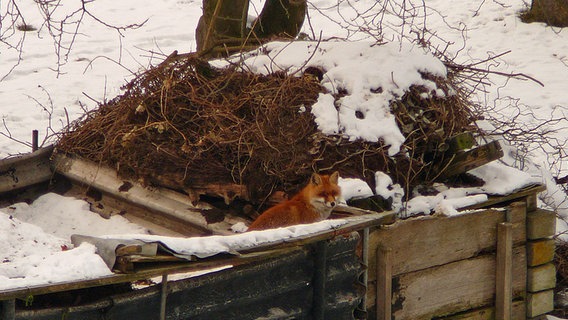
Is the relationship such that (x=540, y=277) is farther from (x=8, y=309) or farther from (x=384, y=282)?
(x=8, y=309)

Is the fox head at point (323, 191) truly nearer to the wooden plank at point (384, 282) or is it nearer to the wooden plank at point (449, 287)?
the wooden plank at point (384, 282)

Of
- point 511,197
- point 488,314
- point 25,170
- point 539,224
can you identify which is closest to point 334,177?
point 511,197

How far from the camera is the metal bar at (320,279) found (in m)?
4.39

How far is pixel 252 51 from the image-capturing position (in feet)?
22.2

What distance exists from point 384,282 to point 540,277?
1615mm

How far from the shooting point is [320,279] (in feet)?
14.5

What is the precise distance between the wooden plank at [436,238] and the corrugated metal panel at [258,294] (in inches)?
25.4

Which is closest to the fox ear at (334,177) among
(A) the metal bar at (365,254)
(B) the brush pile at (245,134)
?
(B) the brush pile at (245,134)

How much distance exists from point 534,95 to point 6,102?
7356 millimetres

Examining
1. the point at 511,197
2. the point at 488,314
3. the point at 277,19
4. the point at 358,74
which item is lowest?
the point at 488,314

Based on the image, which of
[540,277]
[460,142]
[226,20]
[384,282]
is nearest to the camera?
[384,282]

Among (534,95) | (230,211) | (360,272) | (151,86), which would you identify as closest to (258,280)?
(360,272)

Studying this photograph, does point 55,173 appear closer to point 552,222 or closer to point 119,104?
point 119,104

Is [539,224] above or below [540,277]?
above
